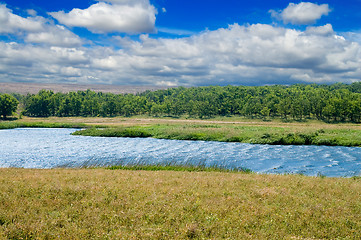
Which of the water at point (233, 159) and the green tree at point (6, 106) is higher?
the green tree at point (6, 106)

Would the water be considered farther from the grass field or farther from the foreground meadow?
the foreground meadow

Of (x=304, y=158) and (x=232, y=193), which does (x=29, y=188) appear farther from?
(x=304, y=158)

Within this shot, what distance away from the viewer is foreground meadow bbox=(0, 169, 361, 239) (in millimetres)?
10875

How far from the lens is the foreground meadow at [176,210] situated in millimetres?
10875

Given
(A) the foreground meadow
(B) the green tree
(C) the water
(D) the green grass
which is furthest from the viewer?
(B) the green tree

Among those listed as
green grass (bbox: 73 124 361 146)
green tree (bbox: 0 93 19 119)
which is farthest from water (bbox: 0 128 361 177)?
green tree (bbox: 0 93 19 119)

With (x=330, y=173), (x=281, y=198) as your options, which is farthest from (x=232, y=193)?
(x=330, y=173)

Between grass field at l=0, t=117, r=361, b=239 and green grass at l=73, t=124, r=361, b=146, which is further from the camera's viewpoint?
green grass at l=73, t=124, r=361, b=146

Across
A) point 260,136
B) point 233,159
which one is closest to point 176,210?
point 233,159

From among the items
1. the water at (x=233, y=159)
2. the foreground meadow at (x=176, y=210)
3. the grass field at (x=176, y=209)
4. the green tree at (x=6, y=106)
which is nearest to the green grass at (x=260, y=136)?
the water at (x=233, y=159)

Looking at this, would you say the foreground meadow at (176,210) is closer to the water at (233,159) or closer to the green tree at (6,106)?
the water at (233,159)

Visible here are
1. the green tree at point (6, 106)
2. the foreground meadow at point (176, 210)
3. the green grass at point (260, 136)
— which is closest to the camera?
the foreground meadow at point (176, 210)

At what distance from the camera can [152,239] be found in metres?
10.3

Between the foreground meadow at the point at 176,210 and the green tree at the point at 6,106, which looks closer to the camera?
the foreground meadow at the point at 176,210
